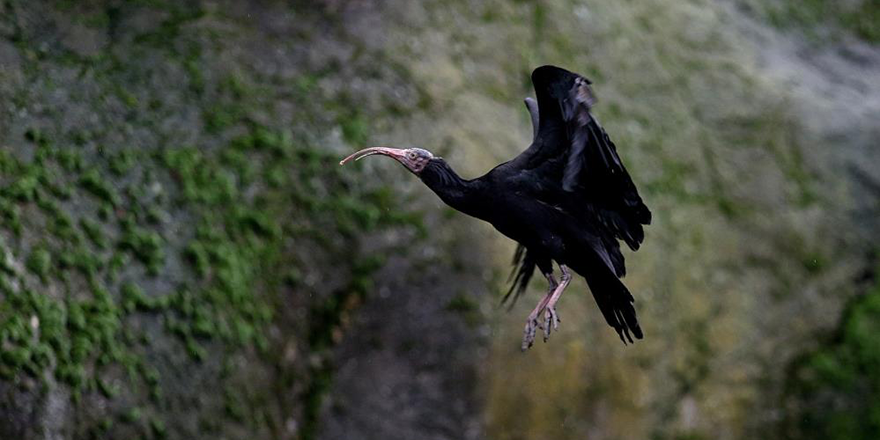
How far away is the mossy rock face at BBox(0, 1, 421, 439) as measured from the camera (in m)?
5.44

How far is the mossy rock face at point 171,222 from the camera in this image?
17.9 ft

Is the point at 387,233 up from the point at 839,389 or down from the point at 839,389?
down

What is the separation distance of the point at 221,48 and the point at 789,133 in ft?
13.1

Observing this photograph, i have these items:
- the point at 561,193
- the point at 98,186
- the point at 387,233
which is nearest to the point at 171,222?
the point at 98,186

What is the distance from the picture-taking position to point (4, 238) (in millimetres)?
5336

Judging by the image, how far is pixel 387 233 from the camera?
668cm

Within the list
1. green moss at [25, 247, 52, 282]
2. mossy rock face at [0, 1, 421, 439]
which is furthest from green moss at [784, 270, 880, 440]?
green moss at [25, 247, 52, 282]

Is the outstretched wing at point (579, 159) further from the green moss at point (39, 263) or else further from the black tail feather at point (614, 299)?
the green moss at point (39, 263)

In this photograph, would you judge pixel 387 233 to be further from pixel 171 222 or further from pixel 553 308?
pixel 553 308

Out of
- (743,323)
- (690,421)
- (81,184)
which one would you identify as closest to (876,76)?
(743,323)

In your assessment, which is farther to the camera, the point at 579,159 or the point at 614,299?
the point at 614,299

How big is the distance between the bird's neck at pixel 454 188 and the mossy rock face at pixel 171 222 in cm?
228

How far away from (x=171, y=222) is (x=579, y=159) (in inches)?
120

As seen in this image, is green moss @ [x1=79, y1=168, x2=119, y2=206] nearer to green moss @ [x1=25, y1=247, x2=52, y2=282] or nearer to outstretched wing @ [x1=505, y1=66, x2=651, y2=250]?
green moss @ [x1=25, y1=247, x2=52, y2=282]
